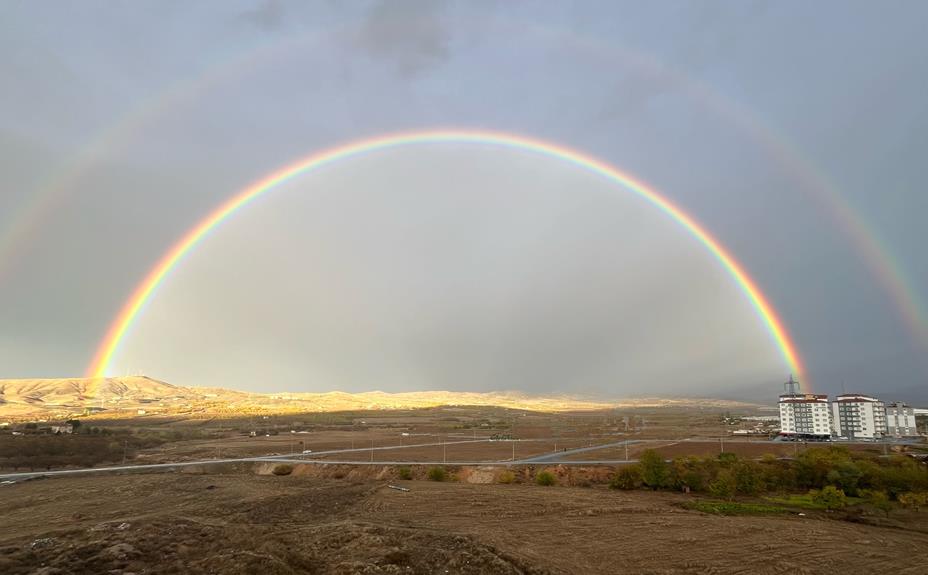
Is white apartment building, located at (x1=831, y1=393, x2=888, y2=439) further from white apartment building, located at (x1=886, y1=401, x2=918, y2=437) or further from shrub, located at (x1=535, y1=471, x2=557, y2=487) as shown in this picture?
shrub, located at (x1=535, y1=471, x2=557, y2=487)

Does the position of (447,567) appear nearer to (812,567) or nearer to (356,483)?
(812,567)

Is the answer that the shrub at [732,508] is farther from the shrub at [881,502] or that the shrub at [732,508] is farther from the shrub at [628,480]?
the shrub at [628,480]

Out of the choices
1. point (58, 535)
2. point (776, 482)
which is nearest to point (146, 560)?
point (58, 535)

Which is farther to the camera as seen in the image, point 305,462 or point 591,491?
point 305,462

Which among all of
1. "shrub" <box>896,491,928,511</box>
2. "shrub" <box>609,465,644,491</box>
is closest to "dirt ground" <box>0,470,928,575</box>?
"shrub" <box>609,465,644,491</box>

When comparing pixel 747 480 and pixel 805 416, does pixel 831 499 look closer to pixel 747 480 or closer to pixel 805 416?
pixel 747 480

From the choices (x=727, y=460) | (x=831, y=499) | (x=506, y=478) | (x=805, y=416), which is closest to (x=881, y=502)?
(x=831, y=499)

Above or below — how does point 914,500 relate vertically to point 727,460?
below
